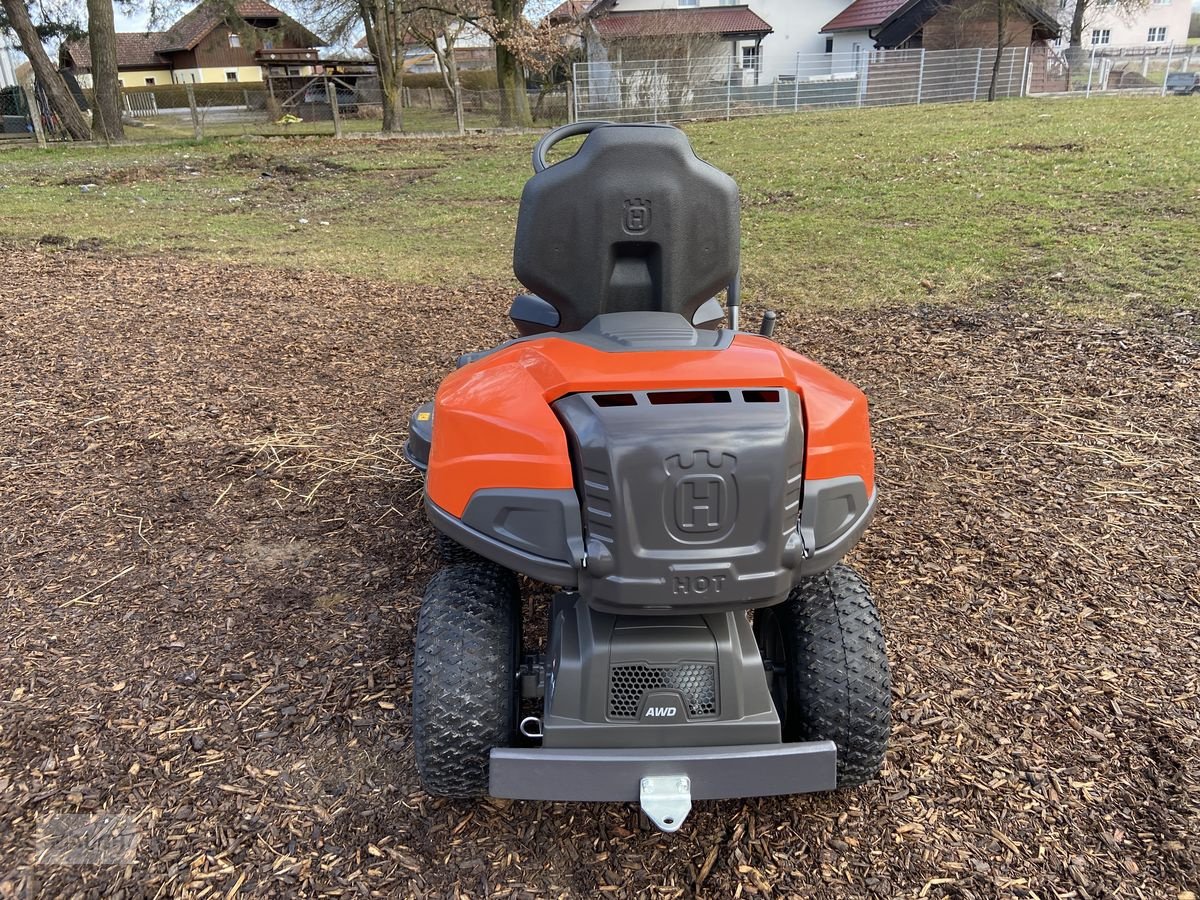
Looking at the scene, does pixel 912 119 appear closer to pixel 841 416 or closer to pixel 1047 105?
pixel 1047 105

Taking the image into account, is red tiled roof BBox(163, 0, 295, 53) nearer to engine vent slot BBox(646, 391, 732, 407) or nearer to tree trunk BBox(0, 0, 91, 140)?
tree trunk BBox(0, 0, 91, 140)

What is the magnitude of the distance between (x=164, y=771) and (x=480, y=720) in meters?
0.89

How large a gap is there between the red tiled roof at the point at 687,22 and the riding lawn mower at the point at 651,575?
28943 mm

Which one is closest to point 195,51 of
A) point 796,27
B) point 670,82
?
point 796,27

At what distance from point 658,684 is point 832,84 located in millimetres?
24343

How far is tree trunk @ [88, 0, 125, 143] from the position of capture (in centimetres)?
1783

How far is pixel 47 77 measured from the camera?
17.9 meters

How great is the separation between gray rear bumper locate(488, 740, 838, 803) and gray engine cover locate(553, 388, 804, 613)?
0.31m

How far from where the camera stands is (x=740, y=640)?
1.83 m

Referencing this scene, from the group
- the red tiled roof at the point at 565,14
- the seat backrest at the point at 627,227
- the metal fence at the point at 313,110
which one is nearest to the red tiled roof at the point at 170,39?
the metal fence at the point at 313,110

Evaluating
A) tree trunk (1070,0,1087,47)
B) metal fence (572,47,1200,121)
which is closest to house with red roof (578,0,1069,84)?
tree trunk (1070,0,1087,47)

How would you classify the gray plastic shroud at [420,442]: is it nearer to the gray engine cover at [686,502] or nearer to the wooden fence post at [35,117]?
the gray engine cover at [686,502]

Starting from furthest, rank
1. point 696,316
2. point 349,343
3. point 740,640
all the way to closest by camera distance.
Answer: point 349,343 < point 696,316 < point 740,640

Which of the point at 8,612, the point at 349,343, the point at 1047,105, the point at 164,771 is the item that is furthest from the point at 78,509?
the point at 1047,105
